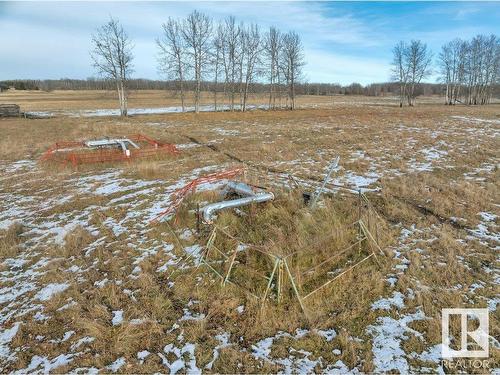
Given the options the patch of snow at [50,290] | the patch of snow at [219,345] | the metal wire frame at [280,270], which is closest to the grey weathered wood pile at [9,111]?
the patch of snow at [50,290]

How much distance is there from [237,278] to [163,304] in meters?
1.31

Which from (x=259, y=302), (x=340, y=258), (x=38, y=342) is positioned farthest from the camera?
(x=340, y=258)

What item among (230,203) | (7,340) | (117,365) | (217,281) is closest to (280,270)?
(217,281)

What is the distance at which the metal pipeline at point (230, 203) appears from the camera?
734 cm

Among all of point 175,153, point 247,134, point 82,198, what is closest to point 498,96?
point 247,134

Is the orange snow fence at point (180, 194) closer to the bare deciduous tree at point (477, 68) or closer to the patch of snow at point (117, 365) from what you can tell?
the patch of snow at point (117, 365)

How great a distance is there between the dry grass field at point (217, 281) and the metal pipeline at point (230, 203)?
1.00ft

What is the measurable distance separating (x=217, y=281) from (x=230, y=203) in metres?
2.13

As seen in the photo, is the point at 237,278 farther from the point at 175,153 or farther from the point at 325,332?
the point at 175,153

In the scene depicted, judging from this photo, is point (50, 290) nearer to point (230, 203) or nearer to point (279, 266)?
point (230, 203)

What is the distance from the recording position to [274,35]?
48.1 m

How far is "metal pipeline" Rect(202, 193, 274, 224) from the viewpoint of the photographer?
734 cm

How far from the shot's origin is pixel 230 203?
754cm

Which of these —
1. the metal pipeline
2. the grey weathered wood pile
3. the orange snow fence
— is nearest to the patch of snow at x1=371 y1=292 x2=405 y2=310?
the metal pipeline
